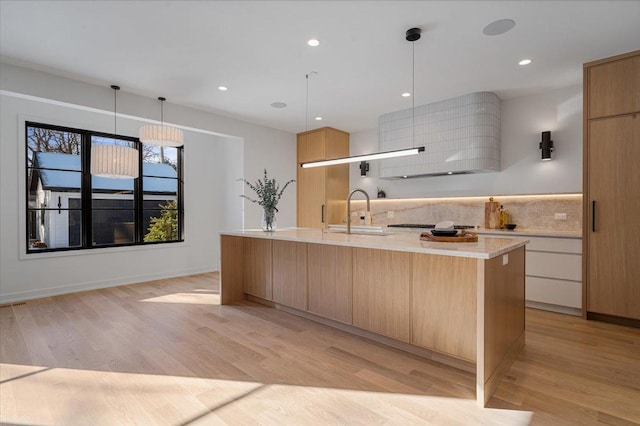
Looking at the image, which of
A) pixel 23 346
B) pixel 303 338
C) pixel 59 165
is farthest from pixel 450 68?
pixel 59 165

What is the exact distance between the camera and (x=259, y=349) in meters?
2.69

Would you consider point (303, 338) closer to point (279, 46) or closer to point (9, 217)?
point (279, 46)

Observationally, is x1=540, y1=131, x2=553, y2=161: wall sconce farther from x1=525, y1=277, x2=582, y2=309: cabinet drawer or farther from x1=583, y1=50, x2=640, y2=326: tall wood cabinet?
x1=525, y1=277, x2=582, y2=309: cabinet drawer

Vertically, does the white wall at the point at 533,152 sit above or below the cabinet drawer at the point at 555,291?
above

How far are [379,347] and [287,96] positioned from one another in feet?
11.4

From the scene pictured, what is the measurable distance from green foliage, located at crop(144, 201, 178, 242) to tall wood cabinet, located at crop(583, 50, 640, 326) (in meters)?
6.24

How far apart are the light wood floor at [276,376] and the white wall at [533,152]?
1.80 metres

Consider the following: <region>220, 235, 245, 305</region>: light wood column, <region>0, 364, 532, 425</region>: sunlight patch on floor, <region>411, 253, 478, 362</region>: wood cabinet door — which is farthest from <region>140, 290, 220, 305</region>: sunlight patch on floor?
<region>411, 253, 478, 362</region>: wood cabinet door

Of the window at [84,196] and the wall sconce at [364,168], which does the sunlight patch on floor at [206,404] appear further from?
the wall sconce at [364,168]

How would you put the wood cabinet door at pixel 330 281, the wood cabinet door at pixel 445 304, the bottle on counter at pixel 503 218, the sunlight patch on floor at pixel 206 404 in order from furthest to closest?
the bottle on counter at pixel 503 218 → the wood cabinet door at pixel 330 281 → the wood cabinet door at pixel 445 304 → the sunlight patch on floor at pixel 206 404

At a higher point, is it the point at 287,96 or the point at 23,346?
the point at 287,96

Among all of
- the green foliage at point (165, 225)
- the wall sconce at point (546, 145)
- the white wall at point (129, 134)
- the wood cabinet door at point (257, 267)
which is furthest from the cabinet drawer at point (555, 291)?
the green foliage at point (165, 225)

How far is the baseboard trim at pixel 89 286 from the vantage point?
426 cm

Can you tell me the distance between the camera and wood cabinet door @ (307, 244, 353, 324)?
9.75 feet
